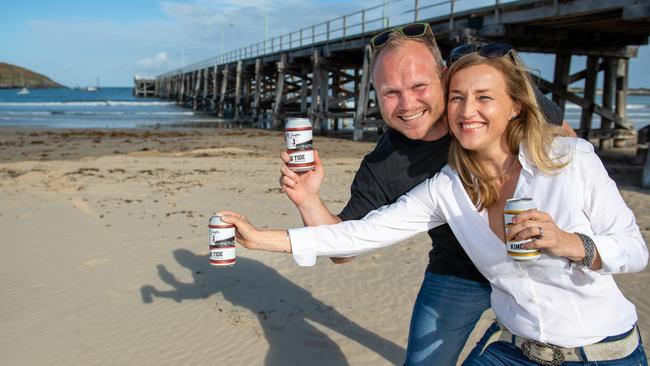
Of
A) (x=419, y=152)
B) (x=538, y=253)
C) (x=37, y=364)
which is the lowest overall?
(x=37, y=364)

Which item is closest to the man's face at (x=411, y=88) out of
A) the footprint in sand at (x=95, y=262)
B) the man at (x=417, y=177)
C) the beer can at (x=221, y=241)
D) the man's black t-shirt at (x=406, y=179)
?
the man at (x=417, y=177)

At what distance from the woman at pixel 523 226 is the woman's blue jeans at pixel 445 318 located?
15.1 inches

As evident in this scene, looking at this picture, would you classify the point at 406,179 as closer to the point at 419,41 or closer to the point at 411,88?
the point at 411,88

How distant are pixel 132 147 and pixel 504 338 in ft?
53.1

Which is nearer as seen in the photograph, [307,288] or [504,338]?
[504,338]

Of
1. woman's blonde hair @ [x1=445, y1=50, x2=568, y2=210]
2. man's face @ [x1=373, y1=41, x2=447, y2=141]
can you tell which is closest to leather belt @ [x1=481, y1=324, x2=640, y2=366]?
woman's blonde hair @ [x1=445, y1=50, x2=568, y2=210]

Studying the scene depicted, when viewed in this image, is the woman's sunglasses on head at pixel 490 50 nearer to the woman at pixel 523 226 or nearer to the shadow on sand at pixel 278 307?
the woman at pixel 523 226

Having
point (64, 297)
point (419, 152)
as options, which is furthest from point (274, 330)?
point (419, 152)

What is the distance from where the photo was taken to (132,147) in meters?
16.9

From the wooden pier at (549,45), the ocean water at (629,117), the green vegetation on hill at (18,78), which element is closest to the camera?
the wooden pier at (549,45)

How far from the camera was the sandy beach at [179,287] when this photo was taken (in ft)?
14.2

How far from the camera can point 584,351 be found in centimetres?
193

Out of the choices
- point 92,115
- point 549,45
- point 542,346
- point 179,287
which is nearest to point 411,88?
point 542,346

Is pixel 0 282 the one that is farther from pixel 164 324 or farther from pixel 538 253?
pixel 538 253
